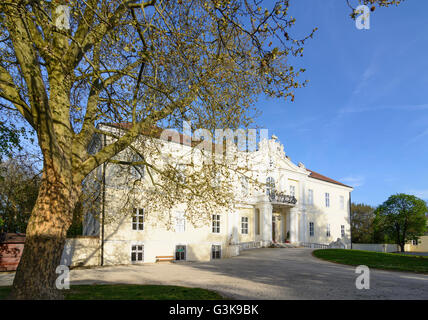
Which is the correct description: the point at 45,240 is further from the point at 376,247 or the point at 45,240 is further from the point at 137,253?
the point at 376,247

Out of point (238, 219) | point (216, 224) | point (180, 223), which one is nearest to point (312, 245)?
point (238, 219)

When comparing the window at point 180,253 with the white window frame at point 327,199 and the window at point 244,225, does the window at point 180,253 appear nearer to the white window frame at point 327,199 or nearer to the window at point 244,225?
the window at point 244,225

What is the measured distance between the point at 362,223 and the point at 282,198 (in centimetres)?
2625

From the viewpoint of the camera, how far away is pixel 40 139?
246 inches

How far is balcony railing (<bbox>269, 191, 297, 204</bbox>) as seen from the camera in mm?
28406

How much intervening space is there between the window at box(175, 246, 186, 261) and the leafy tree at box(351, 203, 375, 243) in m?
34.0

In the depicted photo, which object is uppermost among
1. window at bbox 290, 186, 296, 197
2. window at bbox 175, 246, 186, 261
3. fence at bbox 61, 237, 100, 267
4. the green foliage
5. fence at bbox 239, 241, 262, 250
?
the green foliage

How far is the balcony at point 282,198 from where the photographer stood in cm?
2842

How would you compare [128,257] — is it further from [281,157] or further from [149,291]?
[281,157]

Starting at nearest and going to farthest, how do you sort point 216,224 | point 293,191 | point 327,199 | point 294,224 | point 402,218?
point 216,224 → point 294,224 → point 293,191 → point 327,199 → point 402,218

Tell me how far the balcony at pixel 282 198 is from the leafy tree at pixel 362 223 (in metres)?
21.1

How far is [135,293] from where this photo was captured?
27.2ft

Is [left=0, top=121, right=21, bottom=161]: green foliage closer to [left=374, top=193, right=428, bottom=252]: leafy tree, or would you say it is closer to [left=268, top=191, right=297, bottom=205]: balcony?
[left=268, top=191, right=297, bottom=205]: balcony

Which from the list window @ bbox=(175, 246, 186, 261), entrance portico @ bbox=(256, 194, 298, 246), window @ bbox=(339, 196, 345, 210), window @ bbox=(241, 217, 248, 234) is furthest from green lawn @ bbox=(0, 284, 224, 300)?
window @ bbox=(339, 196, 345, 210)
